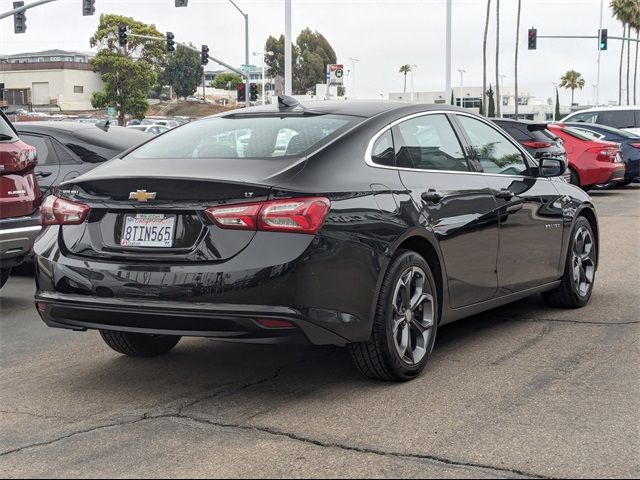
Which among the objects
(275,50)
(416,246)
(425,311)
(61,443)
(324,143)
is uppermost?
(275,50)

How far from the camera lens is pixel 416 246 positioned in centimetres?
553

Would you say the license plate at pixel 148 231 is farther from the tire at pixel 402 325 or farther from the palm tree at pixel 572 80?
the palm tree at pixel 572 80

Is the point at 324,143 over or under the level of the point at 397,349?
over

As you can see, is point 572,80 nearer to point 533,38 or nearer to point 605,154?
point 533,38

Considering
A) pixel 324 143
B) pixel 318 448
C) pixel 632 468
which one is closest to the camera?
pixel 632 468

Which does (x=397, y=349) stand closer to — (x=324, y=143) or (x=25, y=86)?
(x=324, y=143)

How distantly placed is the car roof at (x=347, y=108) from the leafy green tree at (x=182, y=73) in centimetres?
13420

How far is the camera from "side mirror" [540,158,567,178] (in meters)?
7.27

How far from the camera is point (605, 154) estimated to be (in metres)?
20.3

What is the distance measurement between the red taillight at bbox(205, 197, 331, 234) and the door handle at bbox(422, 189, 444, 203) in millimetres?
990

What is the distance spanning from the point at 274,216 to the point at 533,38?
50209 millimetres

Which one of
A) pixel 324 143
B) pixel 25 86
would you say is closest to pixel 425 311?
pixel 324 143

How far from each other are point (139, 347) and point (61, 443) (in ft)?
5.47

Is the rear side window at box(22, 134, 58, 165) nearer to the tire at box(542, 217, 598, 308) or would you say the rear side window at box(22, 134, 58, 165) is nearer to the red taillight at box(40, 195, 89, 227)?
the red taillight at box(40, 195, 89, 227)
